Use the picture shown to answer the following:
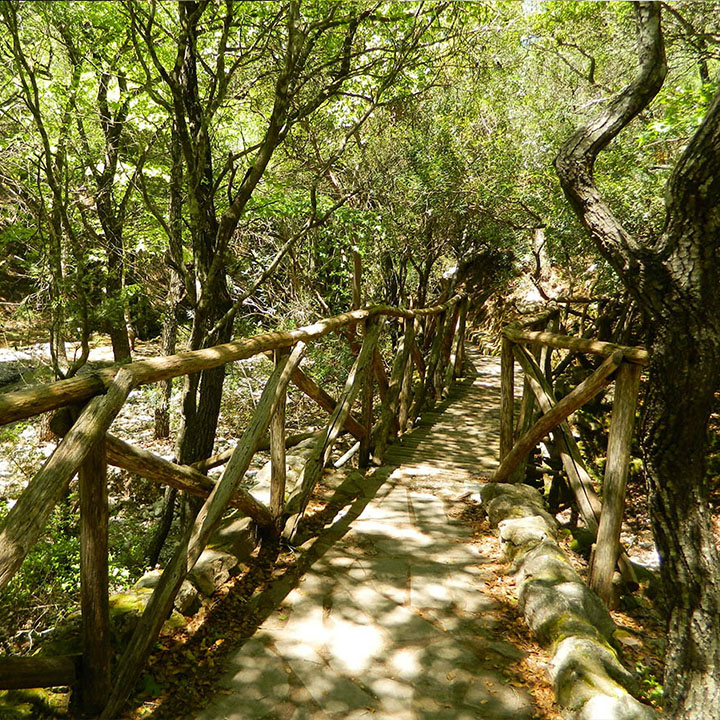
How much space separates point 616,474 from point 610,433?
9.3 inches

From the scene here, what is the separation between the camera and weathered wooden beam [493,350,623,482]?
2936 mm

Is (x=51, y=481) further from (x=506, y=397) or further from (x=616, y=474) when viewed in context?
(x=506, y=397)

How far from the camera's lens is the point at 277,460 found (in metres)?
3.10

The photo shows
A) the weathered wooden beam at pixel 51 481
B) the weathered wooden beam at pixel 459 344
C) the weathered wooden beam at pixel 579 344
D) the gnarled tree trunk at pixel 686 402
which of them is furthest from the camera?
the weathered wooden beam at pixel 459 344

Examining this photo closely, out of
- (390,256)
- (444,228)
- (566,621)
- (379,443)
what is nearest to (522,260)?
(444,228)

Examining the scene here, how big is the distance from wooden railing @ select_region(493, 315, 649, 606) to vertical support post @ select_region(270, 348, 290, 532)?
5.92 ft

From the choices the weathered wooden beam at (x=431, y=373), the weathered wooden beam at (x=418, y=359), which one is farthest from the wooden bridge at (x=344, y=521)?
the weathered wooden beam at (x=431, y=373)

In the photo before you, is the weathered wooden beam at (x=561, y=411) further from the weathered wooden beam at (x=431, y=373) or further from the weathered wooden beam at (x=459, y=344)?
the weathered wooden beam at (x=459, y=344)

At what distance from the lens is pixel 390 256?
8.51m

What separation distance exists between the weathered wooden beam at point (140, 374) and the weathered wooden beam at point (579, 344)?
5.44 feet

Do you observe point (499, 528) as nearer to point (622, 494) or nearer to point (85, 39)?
point (622, 494)

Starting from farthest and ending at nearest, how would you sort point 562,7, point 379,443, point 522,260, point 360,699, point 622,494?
1. point 522,260
2. point 562,7
3. point 379,443
4. point 622,494
5. point 360,699

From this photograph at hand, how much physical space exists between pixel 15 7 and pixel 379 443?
13.5 ft

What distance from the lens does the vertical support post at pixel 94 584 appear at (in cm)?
173
